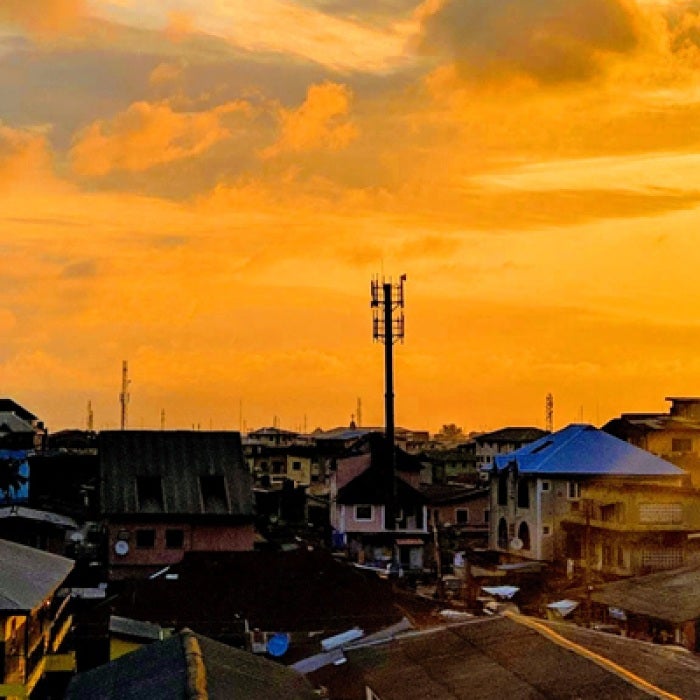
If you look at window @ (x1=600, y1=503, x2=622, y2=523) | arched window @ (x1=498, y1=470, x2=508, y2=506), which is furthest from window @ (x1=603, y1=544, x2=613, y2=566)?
arched window @ (x1=498, y1=470, x2=508, y2=506)

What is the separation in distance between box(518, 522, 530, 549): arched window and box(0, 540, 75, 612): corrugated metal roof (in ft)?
105

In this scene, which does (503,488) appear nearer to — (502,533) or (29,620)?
(502,533)

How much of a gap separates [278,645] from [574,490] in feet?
98.9

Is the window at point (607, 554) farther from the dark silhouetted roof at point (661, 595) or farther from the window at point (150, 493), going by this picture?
the window at point (150, 493)

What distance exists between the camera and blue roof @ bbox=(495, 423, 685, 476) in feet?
194

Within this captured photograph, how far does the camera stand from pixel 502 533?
A: 64.4m

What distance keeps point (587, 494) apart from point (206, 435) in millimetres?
17297

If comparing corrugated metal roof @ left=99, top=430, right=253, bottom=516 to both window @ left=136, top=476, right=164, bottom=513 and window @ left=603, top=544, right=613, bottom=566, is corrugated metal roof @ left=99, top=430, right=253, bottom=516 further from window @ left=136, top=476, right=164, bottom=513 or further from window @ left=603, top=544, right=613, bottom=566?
window @ left=603, top=544, right=613, bottom=566

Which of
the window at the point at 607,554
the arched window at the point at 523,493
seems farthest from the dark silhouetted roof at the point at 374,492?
the window at the point at 607,554

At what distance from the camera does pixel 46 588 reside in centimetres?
2756

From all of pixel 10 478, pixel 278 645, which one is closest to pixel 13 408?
pixel 10 478

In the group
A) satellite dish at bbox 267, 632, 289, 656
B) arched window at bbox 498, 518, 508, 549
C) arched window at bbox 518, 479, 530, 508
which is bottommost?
satellite dish at bbox 267, 632, 289, 656

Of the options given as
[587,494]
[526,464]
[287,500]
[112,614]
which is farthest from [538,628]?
[287,500]

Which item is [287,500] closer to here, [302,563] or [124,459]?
[124,459]
